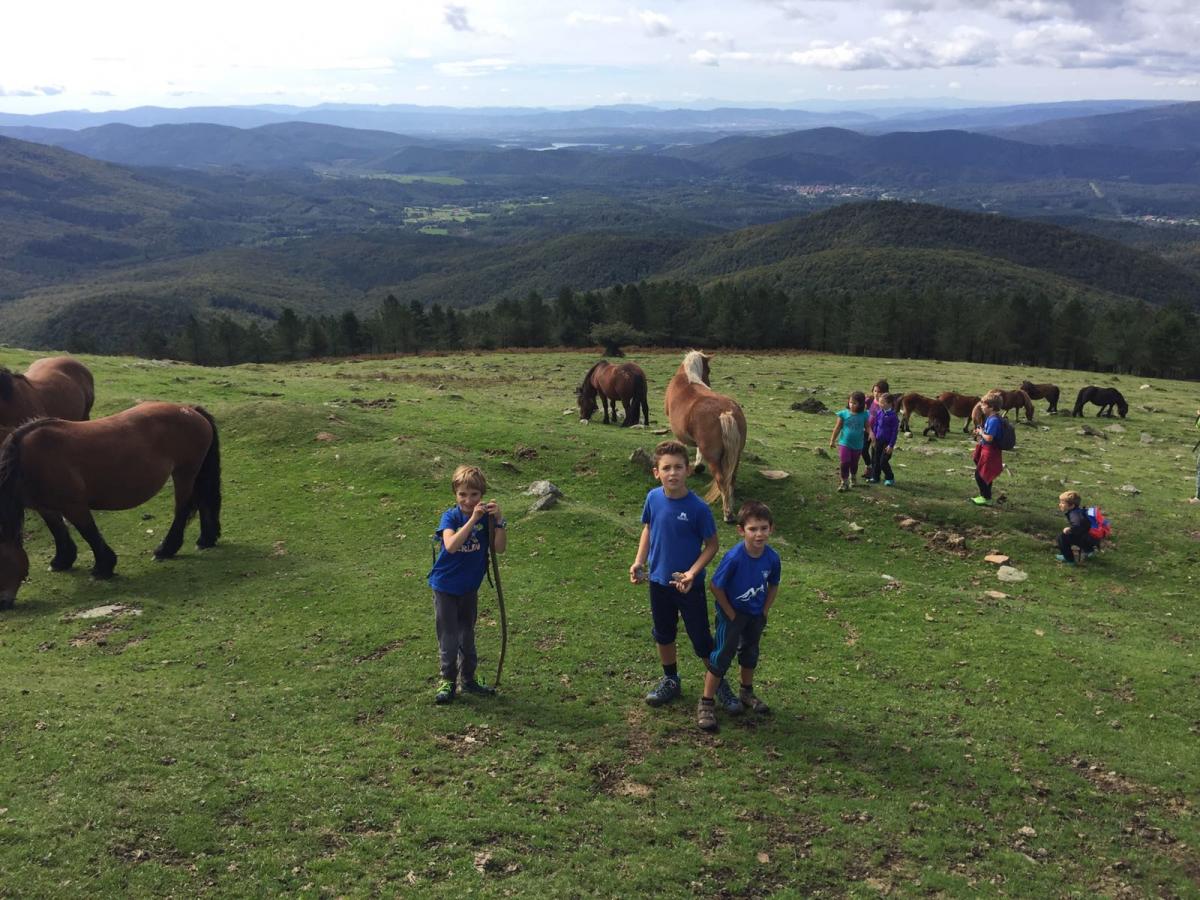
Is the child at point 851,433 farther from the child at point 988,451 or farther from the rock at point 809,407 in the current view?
the rock at point 809,407

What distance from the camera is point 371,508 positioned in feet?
44.3

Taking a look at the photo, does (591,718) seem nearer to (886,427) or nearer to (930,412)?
(886,427)

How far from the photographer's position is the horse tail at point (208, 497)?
1196cm

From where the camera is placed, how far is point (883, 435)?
14.1 metres

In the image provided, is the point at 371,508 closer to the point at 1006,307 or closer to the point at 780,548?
the point at 780,548

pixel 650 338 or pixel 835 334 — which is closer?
pixel 650 338

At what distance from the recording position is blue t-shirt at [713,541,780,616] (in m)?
6.43

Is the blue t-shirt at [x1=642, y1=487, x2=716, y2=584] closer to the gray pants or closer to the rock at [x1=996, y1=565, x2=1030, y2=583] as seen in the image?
the gray pants

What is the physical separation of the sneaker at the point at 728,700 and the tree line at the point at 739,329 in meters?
58.9

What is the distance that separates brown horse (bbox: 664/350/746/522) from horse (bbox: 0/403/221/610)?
27.4 feet

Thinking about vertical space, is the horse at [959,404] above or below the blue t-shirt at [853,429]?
below

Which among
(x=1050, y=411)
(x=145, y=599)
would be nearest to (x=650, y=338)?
(x=1050, y=411)

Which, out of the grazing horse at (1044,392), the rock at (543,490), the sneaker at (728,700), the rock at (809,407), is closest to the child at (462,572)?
the sneaker at (728,700)

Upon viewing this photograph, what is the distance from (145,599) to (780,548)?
388 inches
